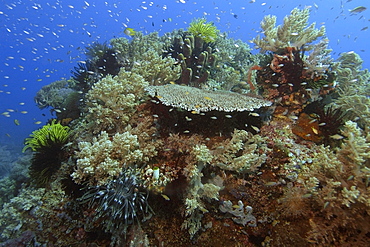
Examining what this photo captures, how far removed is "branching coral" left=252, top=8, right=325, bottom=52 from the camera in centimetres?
563

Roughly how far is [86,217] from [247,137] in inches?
149

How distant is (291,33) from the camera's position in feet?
18.6

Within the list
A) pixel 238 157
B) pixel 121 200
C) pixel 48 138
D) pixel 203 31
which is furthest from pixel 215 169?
pixel 203 31

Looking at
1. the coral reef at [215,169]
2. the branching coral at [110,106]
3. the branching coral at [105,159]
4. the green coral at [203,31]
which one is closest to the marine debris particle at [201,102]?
the coral reef at [215,169]

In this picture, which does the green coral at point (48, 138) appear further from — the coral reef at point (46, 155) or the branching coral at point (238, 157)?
the branching coral at point (238, 157)

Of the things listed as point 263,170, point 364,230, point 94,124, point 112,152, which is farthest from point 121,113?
point 364,230

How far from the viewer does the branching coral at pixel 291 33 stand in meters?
5.63

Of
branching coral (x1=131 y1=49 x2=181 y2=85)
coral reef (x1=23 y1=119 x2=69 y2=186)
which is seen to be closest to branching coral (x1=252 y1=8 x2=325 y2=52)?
branching coral (x1=131 y1=49 x2=181 y2=85)

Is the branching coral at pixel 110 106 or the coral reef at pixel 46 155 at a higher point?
the branching coral at pixel 110 106

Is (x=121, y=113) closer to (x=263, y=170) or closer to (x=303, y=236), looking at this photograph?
(x=263, y=170)

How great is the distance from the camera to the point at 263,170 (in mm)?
3863

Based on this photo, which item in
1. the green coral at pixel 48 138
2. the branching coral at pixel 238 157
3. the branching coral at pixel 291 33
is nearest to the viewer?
the branching coral at pixel 238 157

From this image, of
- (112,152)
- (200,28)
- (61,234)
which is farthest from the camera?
(200,28)

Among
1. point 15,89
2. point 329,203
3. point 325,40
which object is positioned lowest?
point 329,203
